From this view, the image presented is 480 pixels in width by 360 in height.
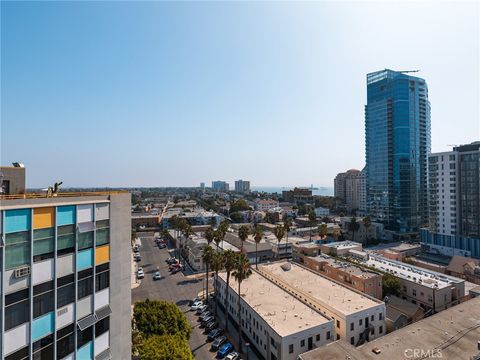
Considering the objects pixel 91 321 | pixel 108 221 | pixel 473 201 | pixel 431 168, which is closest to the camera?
pixel 91 321

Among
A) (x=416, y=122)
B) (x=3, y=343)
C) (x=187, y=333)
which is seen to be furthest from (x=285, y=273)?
(x=416, y=122)

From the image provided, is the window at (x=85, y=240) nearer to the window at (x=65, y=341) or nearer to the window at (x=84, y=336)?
the window at (x=65, y=341)

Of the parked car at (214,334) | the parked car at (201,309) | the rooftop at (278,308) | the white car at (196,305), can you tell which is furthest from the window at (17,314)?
the white car at (196,305)

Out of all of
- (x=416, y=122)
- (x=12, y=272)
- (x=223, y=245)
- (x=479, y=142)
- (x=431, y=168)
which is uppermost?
(x=416, y=122)

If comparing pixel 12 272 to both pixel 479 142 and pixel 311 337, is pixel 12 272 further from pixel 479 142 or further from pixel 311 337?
pixel 479 142

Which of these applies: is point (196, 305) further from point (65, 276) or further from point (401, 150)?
point (401, 150)

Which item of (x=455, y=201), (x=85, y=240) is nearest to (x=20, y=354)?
(x=85, y=240)

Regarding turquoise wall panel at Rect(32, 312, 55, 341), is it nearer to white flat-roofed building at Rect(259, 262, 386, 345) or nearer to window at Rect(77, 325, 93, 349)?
window at Rect(77, 325, 93, 349)
